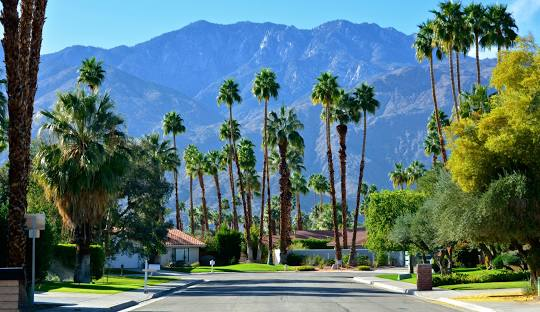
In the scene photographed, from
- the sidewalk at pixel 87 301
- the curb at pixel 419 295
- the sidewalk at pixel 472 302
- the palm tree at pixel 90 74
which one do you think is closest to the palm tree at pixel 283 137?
the palm tree at pixel 90 74

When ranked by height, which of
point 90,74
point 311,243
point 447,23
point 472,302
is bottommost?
point 472,302

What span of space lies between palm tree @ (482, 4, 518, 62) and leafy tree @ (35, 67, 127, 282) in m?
30.6

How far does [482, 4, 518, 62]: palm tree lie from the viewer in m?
56.9

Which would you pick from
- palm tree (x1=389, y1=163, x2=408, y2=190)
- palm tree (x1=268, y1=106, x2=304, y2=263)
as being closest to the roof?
palm tree (x1=268, y1=106, x2=304, y2=263)

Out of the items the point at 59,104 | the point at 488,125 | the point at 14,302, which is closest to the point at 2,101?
the point at 59,104

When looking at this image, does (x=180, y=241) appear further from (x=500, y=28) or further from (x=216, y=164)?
(x=500, y=28)

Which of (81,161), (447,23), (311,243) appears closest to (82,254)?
(81,161)

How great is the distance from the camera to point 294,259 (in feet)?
286

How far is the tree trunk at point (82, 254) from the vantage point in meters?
41.5

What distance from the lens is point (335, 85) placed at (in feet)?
261

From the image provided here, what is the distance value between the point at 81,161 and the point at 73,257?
10.1 metres

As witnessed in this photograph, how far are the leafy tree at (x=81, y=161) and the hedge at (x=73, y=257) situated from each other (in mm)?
4162

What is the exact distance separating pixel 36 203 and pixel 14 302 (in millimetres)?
27847

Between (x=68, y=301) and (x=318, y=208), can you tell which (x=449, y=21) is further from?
(x=318, y=208)
